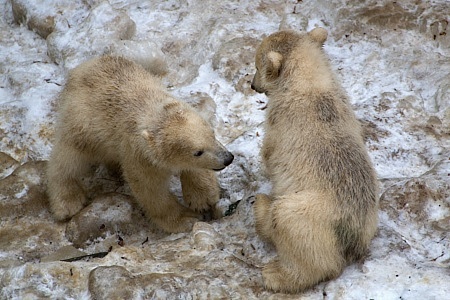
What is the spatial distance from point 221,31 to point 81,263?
4733 mm

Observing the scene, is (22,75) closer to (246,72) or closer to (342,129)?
(246,72)

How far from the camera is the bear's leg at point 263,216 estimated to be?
5.72m

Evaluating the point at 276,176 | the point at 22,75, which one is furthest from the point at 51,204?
the point at 276,176

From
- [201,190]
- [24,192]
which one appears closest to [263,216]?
[201,190]

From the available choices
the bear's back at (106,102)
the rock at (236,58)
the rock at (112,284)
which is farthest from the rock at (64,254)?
the rock at (236,58)

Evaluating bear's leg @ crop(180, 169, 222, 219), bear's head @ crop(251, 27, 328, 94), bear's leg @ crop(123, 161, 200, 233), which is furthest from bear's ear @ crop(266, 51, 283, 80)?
bear's leg @ crop(123, 161, 200, 233)

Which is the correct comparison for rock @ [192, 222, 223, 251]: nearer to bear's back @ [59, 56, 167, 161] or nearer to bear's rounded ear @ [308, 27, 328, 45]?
bear's back @ [59, 56, 167, 161]

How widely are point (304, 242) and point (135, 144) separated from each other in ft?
7.87

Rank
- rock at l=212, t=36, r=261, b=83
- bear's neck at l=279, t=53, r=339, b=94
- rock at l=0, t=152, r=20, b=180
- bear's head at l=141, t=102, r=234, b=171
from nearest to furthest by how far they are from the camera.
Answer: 1. bear's neck at l=279, t=53, r=339, b=94
2. bear's head at l=141, t=102, r=234, b=171
3. rock at l=0, t=152, r=20, b=180
4. rock at l=212, t=36, r=261, b=83

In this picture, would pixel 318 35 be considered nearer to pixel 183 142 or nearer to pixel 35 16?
pixel 183 142

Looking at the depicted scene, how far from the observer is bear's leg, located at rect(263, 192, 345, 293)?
5141 millimetres

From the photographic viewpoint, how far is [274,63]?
6.02 m

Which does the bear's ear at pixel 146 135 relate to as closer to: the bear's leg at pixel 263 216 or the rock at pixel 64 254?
the bear's leg at pixel 263 216

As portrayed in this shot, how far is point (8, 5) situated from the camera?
10195mm
